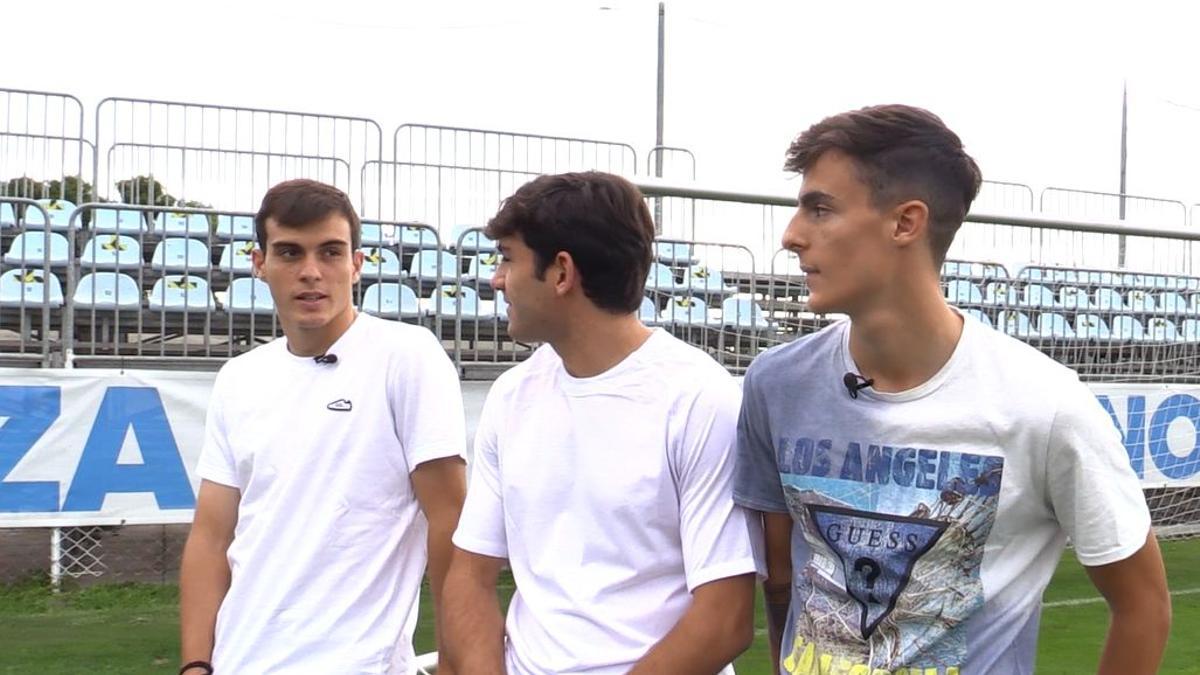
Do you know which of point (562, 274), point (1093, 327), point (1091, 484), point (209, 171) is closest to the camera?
point (1091, 484)

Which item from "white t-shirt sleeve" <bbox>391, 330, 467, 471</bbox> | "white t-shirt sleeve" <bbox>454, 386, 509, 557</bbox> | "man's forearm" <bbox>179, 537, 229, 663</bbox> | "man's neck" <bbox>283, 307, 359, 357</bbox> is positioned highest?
"man's neck" <bbox>283, 307, 359, 357</bbox>

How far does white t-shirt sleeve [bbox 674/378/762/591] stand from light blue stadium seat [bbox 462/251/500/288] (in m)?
6.67

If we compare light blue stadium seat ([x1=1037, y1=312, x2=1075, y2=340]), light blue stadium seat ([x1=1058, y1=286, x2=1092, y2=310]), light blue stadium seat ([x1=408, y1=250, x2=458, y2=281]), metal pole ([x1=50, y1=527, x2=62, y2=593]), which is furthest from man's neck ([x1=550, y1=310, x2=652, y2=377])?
light blue stadium seat ([x1=1058, y1=286, x2=1092, y2=310])

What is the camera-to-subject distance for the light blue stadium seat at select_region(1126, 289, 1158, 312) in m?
12.3

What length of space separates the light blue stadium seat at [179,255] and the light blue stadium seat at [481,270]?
1.90 metres

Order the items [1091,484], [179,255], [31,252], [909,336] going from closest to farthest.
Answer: [1091,484], [909,336], [31,252], [179,255]

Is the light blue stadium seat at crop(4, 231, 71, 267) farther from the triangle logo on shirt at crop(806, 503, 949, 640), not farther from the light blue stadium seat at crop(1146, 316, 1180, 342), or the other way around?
the light blue stadium seat at crop(1146, 316, 1180, 342)

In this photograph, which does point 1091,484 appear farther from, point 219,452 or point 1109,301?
point 1109,301

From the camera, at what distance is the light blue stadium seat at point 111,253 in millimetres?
8234

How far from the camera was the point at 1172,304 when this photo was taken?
1267cm

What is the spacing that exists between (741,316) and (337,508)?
6612 millimetres

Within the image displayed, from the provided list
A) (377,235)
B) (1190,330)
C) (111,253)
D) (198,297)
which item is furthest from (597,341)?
(1190,330)

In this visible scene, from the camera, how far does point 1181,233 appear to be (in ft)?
26.1

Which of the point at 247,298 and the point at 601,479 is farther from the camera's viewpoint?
the point at 247,298
